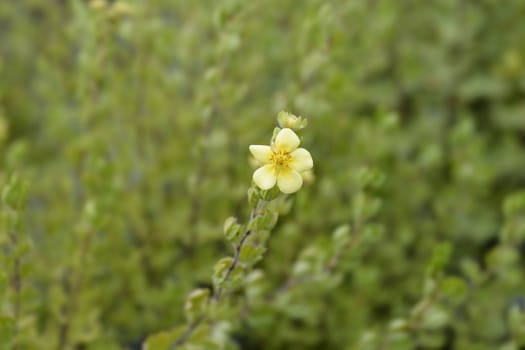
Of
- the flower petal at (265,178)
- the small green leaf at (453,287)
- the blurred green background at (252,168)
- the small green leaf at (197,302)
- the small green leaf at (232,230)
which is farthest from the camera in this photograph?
the blurred green background at (252,168)

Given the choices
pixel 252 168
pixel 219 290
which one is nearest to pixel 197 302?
pixel 219 290

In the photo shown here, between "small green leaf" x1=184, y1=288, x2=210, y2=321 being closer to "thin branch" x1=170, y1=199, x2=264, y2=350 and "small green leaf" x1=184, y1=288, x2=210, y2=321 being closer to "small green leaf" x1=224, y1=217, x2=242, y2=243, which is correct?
"thin branch" x1=170, y1=199, x2=264, y2=350

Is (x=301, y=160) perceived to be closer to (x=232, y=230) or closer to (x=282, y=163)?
(x=282, y=163)

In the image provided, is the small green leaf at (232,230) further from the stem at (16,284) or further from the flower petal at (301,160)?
the stem at (16,284)

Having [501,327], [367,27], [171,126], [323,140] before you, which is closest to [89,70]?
[171,126]

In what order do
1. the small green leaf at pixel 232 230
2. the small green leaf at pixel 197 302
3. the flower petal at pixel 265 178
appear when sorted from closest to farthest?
the flower petal at pixel 265 178 → the small green leaf at pixel 232 230 → the small green leaf at pixel 197 302

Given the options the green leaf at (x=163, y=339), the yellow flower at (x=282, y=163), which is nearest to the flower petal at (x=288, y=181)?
the yellow flower at (x=282, y=163)
